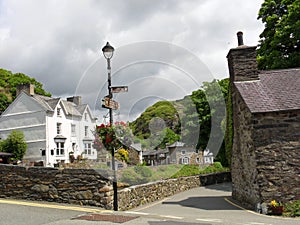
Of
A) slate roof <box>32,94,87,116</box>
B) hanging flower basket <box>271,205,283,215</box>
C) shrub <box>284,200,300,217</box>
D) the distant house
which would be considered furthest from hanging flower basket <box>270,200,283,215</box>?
slate roof <box>32,94,87,116</box>

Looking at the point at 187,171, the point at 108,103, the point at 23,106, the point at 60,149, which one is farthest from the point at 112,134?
the point at 23,106

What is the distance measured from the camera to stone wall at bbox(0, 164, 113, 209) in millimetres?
9500

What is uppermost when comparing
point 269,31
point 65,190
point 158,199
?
point 269,31

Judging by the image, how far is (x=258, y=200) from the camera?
11.2m

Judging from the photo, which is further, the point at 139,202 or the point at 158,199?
the point at 158,199

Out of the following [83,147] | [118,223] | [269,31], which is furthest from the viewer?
[83,147]

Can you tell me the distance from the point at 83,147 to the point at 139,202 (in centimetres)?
3099

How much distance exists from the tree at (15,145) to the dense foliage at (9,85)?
8701mm

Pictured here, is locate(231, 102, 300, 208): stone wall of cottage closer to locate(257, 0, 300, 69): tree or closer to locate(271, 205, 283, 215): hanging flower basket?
locate(271, 205, 283, 215): hanging flower basket

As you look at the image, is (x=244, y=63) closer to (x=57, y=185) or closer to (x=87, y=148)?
(x=57, y=185)

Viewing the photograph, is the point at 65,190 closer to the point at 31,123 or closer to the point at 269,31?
the point at 269,31

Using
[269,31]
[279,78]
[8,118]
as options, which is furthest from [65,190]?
[8,118]

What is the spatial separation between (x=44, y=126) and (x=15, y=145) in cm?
378

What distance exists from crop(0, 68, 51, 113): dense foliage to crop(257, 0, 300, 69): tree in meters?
32.1
